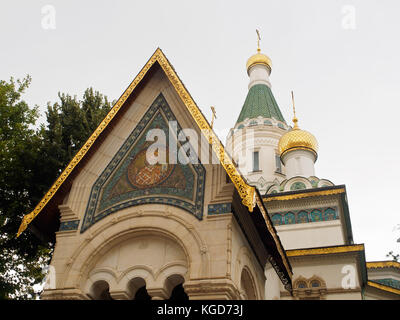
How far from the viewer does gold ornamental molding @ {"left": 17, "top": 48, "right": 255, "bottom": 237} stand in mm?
7684

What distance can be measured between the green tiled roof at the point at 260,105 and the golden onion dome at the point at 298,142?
273 inches

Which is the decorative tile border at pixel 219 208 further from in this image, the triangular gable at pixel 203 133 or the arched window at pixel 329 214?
the arched window at pixel 329 214

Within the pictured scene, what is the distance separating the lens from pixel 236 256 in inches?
327

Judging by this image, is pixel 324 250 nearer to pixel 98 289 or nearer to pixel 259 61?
pixel 98 289

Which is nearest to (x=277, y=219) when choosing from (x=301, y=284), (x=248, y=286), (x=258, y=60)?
(x=301, y=284)

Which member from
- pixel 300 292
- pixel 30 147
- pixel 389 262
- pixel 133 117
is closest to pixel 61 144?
pixel 30 147

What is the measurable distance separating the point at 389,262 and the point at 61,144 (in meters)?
17.2

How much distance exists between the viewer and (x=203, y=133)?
28.4ft

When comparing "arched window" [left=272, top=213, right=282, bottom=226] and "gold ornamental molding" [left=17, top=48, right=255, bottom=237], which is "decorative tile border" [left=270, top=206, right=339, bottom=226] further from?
"gold ornamental molding" [left=17, top=48, right=255, bottom=237]

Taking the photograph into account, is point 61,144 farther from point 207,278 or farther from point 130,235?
point 207,278

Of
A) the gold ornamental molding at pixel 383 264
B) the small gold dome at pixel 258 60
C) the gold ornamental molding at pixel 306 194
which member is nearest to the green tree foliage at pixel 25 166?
the gold ornamental molding at pixel 306 194

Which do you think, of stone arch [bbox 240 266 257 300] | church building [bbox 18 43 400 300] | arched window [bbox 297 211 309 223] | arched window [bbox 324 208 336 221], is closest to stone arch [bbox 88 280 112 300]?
church building [bbox 18 43 400 300]

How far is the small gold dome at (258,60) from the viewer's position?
34.3 meters

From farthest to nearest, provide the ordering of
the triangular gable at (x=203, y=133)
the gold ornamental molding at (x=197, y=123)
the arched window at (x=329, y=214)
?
the arched window at (x=329, y=214)
the triangular gable at (x=203, y=133)
the gold ornamental molding at (x=197, y=123)
